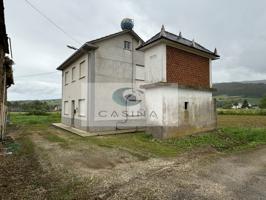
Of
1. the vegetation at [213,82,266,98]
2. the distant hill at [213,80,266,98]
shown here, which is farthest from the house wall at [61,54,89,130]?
the vegetation at [213,82,266,98]

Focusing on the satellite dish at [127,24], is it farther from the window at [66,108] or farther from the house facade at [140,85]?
the window at [66,108]

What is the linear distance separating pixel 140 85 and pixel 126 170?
30.3 ft

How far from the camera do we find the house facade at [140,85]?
11.2 metres

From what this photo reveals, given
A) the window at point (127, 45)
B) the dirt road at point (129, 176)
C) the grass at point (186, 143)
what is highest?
the window at point (127, 45)

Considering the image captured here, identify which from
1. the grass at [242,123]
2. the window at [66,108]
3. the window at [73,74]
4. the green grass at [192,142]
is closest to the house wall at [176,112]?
the green grass at [192,142]

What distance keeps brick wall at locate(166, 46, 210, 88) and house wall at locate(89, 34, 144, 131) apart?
466 centimetres

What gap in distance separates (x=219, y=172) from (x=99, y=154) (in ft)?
13.7

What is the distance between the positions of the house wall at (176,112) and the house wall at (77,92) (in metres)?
4.56

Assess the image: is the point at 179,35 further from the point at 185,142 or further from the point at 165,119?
the point at 185,142

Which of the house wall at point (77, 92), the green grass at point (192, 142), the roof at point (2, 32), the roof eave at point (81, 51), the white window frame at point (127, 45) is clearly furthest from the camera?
the white window frame at point (127, 45)

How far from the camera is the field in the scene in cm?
436

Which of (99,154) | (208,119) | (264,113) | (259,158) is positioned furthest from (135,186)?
(264,113)

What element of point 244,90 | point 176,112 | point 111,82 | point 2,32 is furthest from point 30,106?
point 244,90

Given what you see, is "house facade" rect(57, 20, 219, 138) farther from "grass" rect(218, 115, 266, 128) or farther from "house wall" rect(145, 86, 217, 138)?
"grass" rect(218, 115, 266, 128)
